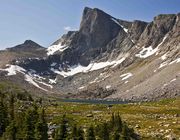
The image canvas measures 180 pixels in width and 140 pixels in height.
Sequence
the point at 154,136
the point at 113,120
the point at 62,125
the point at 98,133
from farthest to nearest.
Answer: the point at 154,136 < the point at 113,120 < the point at 98,133 < the point at 62,125

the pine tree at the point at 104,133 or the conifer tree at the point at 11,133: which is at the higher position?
the conifer tree at the point at 11,133

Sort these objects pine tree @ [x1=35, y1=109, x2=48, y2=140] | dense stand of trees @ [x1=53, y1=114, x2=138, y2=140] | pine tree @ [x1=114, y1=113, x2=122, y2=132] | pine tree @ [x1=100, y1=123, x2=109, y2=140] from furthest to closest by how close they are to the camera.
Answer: pine tree @ [x1=114, y1=113, x2=122, y2=132], pine tree @ [x1=100, y1=123, x2=109, y2=140], pine tree @ [x1=35, y1=109, x2=48, y2=140], dense stand of trees @ [x1=53, y1=114, x2=138, y2=140]

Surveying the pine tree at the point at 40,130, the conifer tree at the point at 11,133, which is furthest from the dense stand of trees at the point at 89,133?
the conifer tree at the point at 11,133

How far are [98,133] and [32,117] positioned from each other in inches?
411

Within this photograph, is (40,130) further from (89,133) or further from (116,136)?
(116,136)

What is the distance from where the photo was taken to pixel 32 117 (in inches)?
2383

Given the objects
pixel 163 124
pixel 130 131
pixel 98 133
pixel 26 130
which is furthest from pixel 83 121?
pixel 26 130

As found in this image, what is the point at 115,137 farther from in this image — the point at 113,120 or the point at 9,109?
the point at 9,109

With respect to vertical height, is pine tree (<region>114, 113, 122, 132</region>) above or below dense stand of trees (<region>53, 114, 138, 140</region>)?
above

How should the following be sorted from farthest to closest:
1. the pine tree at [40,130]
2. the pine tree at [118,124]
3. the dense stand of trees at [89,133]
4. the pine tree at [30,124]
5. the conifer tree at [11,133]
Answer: the pine tree at [118,124], the conifer tree at [11,133], the pine tree at [30,124], the pine tree at [40,130], the dense stand of trees at [89,133]

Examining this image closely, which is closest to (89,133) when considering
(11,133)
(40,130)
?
(40,130)

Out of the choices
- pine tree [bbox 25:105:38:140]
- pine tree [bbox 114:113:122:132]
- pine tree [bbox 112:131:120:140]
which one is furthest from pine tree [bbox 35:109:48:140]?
pine tree [bbox 114:113:122:132]

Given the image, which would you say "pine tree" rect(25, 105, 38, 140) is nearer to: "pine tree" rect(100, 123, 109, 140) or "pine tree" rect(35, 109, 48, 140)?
"pine tree" rect(35, 109, 48, 140)

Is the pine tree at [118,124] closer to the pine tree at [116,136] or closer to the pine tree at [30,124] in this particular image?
Answer: the pine tree at [116,136]
